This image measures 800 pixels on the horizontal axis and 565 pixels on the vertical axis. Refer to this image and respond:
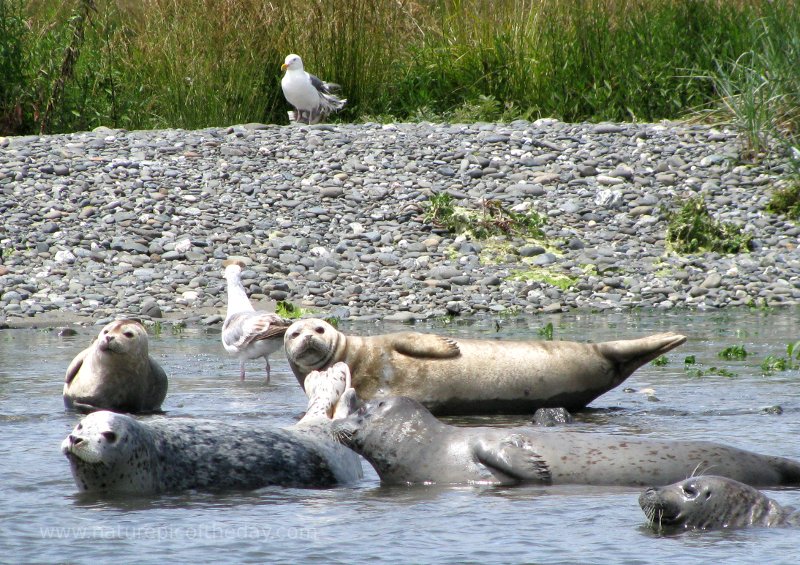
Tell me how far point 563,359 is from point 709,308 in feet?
13.9

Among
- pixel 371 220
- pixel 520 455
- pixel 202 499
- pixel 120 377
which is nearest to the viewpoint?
pixel 202 499

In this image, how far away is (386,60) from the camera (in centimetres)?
1639

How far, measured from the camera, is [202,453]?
4895 millimetres

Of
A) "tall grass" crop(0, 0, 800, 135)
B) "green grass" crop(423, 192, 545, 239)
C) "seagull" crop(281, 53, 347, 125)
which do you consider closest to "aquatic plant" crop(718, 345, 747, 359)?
"green grass" crop(423, 192, 545, 239)

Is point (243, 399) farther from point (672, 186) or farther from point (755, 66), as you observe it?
point (755, 66)

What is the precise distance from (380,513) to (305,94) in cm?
1059

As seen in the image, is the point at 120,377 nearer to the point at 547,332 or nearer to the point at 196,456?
the point at 196,456

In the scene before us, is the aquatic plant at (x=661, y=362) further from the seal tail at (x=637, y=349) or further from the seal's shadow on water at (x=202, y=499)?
the seal's shadow on water at (x=202, y=499)

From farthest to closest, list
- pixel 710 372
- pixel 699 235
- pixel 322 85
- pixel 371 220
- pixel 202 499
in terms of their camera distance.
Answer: pixel 322 85
pixel 371 220
pixel 699 235
pixel 710 372
pixel 202 499

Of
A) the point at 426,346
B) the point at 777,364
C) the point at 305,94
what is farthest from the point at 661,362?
the point at 305,94

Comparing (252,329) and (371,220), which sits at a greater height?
(371,220)

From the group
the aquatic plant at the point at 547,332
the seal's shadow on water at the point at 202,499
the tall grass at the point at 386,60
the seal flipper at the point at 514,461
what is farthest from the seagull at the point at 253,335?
the tall grass at the point at 386,60

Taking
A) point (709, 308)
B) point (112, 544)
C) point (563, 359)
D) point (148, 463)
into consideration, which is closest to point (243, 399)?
point (563, 359)

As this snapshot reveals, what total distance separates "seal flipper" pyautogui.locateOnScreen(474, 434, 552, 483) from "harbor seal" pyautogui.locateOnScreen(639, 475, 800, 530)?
0.65 m
